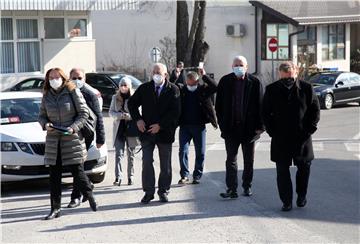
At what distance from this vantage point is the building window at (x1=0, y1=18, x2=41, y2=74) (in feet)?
85.4

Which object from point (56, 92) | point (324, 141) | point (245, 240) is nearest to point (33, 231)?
point (56, 92)

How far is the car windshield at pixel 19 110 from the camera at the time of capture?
32.6 ft

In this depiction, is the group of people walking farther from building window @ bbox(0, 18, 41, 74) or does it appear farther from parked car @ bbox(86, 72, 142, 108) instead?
building window @ bbox(0, 18, 41, 74)

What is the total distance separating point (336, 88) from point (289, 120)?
1876 centimetres

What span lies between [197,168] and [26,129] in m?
2.62

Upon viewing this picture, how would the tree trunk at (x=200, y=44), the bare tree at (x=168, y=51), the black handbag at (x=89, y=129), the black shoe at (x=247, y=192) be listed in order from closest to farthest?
1. the black handbag at (x=89, y=129)
2. the black shoe at (x=247, y=192)
3. the tree trunk at (x=200, y=44)
4. the bare tree at (x=168, y=51)

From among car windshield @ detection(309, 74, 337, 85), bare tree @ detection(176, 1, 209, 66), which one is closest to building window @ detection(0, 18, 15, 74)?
bare tree @ detection(176, 1, 209, 66)

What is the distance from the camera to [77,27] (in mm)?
27703

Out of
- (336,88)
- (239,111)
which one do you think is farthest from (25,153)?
(336,88)

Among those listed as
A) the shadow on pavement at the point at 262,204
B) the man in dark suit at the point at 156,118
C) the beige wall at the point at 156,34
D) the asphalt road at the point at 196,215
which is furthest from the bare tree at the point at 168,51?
the man in dark suit at the point at 156,118

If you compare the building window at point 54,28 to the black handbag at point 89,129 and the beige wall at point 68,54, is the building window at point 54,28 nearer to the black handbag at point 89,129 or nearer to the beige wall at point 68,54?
the beige wall at point 68,54

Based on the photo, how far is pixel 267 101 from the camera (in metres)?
7.93

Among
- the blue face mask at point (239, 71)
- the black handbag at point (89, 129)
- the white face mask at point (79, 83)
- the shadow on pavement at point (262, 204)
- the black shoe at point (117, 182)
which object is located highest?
the blue face mask at point (239, 71)

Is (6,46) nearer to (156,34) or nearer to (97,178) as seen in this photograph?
(156,34)
